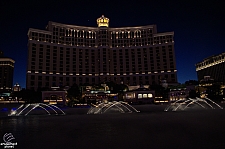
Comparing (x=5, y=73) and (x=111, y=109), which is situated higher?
(x=5, y=73)

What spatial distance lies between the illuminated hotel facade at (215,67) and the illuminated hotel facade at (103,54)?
42702 millimetres

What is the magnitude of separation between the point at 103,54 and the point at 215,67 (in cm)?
10355

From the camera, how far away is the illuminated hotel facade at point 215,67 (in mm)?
149625

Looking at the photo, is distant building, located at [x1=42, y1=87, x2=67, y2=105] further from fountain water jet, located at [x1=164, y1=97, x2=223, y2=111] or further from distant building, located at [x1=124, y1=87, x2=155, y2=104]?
fountain water jet, located at [x1=164, y1=97, x2=223, y2=111]

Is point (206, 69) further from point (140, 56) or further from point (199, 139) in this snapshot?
point (199, 139)

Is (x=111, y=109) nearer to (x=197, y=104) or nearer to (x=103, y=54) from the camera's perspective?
(x=197, y=104)

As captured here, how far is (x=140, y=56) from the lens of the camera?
15062 centimetres

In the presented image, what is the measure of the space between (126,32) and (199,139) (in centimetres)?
15276

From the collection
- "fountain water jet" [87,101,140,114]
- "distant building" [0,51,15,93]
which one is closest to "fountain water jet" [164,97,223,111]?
"fountain water jet" [87,101,140,114]

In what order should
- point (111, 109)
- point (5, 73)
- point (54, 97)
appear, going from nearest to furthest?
point (111, 109) → point (54, 97) → point (5, 73)

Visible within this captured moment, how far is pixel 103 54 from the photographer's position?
148500 millimetres

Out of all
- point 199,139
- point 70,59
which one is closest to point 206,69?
point 70,59

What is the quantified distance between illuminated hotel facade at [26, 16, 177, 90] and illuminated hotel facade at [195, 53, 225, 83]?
1681 inches

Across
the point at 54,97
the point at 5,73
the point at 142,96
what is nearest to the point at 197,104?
the point at 142,96
